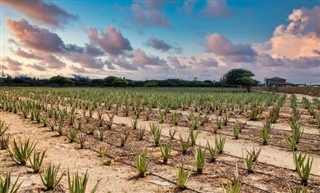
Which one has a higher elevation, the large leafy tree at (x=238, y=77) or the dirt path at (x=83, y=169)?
the large leafy tree at (x=238, y=77)

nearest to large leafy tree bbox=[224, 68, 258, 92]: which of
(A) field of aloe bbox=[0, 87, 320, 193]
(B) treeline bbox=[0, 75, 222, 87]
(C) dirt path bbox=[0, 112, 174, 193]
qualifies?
(B) treeline bbox=[0, 75, 222, 87]

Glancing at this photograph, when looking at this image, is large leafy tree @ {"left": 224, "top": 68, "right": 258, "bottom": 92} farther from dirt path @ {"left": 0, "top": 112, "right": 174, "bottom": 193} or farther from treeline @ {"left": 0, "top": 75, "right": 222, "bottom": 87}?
dirt path @ {"left": 0, "top": 112, "right": 174, "bottom": 193}

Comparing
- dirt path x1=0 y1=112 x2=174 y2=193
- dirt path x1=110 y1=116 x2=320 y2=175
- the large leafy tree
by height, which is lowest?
dirt path x1=0 y1=112 x2=174 y2=193

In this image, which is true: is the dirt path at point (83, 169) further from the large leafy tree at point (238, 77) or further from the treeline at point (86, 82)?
the treeline at point (86, 82)

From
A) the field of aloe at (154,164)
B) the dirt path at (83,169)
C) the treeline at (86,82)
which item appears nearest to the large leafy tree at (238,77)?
the treeline at (86,82)

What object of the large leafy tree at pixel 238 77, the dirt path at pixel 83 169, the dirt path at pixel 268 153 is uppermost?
the large leafy tree at pixel 238 77

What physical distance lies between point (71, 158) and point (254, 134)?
517 cm

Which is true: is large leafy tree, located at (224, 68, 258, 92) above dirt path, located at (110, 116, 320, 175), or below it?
above

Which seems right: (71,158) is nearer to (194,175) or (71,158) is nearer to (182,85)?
(194,175)

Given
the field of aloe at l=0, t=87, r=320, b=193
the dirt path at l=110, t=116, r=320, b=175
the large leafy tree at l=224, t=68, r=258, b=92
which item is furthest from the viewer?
the large leafy tree at l=224, t=68, r=258, b=92

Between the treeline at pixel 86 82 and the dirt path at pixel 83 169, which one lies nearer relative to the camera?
the dirt path at pixel 83 169

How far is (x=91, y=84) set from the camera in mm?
70875

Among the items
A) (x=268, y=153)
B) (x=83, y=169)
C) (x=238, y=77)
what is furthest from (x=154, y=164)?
(x=238, y=77)

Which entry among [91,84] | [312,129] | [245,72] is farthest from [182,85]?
[312,129]
